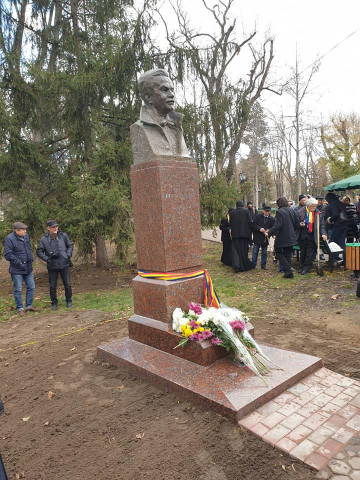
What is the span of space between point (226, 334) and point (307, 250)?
606 centimetres

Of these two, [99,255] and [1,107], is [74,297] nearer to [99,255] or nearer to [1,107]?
[99,255]

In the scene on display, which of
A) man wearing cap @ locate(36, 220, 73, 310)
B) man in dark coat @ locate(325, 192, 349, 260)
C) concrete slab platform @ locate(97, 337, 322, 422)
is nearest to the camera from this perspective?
concrete slab platform @ locate(97, 337, 322, 422)

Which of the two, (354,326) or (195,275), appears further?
(354,326)

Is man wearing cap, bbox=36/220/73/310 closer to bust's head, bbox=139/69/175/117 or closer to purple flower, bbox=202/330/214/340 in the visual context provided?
bust's head, bbox=139/69/175/117

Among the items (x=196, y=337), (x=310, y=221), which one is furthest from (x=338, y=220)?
(x=196, y=337)

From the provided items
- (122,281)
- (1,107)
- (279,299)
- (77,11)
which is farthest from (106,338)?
(77,11)

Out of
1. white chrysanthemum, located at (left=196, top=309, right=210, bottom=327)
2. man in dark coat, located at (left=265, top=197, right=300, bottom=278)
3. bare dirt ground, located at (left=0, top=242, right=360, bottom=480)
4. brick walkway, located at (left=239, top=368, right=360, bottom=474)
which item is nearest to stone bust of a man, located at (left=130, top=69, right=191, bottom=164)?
white chrysanthemum, located at (left=196, top=309, right=210, bottom=327)

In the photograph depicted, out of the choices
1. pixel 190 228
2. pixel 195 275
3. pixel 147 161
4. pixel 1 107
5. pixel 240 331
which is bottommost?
pixel 240 331

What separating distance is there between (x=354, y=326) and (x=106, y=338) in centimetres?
353

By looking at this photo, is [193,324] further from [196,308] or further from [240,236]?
[240,236]

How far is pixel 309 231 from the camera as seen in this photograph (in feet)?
27.5

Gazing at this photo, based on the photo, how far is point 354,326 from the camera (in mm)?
5027

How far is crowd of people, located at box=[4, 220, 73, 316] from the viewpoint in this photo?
678 centimetres

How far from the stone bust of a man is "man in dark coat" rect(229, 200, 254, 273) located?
5723mm
